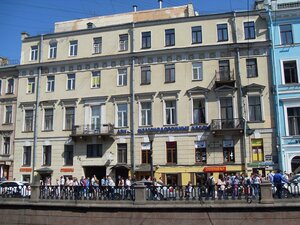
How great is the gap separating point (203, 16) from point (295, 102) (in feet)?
32.1

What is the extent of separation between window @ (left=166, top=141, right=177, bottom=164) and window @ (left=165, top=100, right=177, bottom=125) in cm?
164

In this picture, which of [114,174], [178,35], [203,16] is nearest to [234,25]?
[203,16]

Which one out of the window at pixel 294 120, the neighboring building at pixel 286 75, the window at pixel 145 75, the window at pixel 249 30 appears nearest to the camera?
the neighboring building at pixel 286 75

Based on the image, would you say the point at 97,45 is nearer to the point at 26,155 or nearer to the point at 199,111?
the point at 199,111

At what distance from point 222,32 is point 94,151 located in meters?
14.0

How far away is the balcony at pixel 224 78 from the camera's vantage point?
90.2 feet

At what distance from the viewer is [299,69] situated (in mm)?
26844

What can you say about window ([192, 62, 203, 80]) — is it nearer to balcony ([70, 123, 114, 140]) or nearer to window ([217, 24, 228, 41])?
window ([217, 24, 228, 41])

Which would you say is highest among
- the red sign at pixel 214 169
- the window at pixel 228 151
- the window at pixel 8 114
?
the window at pixel 8 114

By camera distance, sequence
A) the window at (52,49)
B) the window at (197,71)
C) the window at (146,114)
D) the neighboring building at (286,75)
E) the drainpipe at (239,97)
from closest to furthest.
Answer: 1. the neighboring building at (286,75)
2. the drainpipe at (239,97)
3. the window at (197,71)
4. the window at (146,114)
5. the window at (52,49)

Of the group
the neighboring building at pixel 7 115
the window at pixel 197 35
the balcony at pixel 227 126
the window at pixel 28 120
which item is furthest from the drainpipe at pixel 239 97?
the neighboring building at pixel 7 115

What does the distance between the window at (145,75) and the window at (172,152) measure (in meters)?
5.33

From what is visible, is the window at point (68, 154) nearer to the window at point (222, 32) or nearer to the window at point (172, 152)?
the window at point (172, 152)

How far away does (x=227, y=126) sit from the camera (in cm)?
2681
